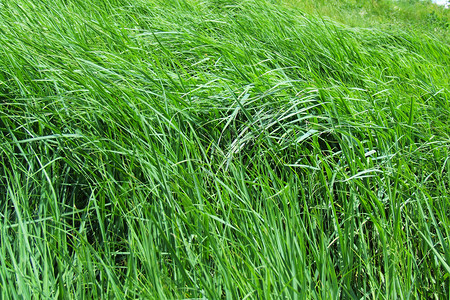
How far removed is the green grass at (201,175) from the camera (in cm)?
139

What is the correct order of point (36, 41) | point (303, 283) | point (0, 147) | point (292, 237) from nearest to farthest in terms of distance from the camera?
point (303, 283) < point (292, 237) < point (0, 147) < point (36, 41)

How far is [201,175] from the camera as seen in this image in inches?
65.0

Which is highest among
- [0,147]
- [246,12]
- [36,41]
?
[246,12]

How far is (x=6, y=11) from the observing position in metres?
2.47

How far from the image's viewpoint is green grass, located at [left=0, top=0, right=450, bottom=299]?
139 cm

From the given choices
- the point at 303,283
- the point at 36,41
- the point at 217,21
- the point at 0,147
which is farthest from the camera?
the point at 217,21

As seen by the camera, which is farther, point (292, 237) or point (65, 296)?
point (292, 237)

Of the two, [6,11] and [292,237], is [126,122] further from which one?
[6,11]

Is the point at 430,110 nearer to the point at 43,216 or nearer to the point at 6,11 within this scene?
the point at 43,216

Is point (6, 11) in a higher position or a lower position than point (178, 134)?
higher

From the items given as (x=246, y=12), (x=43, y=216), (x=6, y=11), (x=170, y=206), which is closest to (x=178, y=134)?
(x=170, y=206)

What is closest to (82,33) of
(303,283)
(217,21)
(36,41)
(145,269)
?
(36,41)

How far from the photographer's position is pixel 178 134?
6.17ft

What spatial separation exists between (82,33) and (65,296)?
64.4 inches
